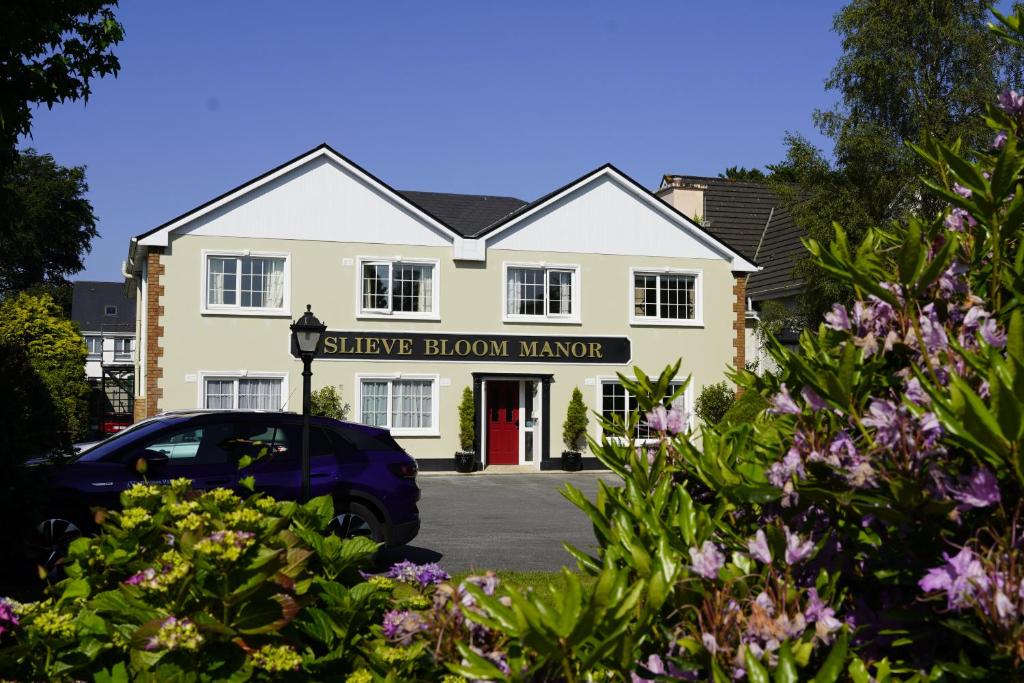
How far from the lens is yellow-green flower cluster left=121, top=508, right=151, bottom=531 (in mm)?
3425

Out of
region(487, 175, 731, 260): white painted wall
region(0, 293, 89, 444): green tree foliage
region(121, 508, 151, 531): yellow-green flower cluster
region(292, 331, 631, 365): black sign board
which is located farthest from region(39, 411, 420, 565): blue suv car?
region(0, 293, 89, 444): green tree foliage

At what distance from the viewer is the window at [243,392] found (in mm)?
24906

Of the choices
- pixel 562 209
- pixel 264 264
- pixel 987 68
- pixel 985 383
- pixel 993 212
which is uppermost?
pixel 987 68

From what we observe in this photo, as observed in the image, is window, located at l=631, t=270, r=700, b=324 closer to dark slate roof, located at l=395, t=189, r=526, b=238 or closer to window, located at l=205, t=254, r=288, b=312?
dark slate roof, located at l=395, t=189, r=526, b=238

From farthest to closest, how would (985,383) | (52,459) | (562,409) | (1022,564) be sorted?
(562,409)
(52,459)
(985,383)
(1022,564)

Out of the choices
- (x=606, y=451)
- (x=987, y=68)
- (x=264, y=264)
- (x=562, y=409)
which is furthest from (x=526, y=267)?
(x=606, y=451)

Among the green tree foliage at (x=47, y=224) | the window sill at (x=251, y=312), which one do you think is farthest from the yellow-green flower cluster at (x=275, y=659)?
the green tree foliage at (x=47, y=224)

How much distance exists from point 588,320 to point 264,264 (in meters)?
8.81

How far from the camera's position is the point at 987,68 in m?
24.2

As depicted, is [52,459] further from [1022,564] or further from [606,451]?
[1022,564]

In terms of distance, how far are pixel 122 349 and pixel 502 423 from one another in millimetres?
66273

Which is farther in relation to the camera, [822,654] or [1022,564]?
[822,654]

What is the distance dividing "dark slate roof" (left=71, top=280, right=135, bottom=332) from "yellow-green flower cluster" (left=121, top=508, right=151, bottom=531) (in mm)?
86917

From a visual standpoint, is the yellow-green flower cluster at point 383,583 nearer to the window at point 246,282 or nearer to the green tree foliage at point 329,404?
the green tree foliage at point 329,404
